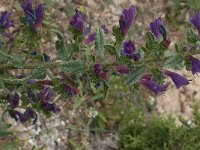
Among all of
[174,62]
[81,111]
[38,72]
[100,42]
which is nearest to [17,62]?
[38,72]

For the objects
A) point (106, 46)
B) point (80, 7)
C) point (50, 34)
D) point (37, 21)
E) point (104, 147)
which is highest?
point (80, 7)

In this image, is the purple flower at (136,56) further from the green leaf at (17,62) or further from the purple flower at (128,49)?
the green leaf at (17,62)

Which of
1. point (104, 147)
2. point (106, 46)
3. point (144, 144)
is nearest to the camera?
point (106, 46)

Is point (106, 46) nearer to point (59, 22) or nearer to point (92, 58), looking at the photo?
point (92, 58)

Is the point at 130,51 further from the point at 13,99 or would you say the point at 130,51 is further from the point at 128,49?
the point at 13,99

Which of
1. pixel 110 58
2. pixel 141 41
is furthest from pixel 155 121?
pixel 110 58

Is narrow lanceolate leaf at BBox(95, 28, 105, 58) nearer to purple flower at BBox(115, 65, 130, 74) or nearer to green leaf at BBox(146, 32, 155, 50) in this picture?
purple flower at BBox(115, 65, 130, 74)
